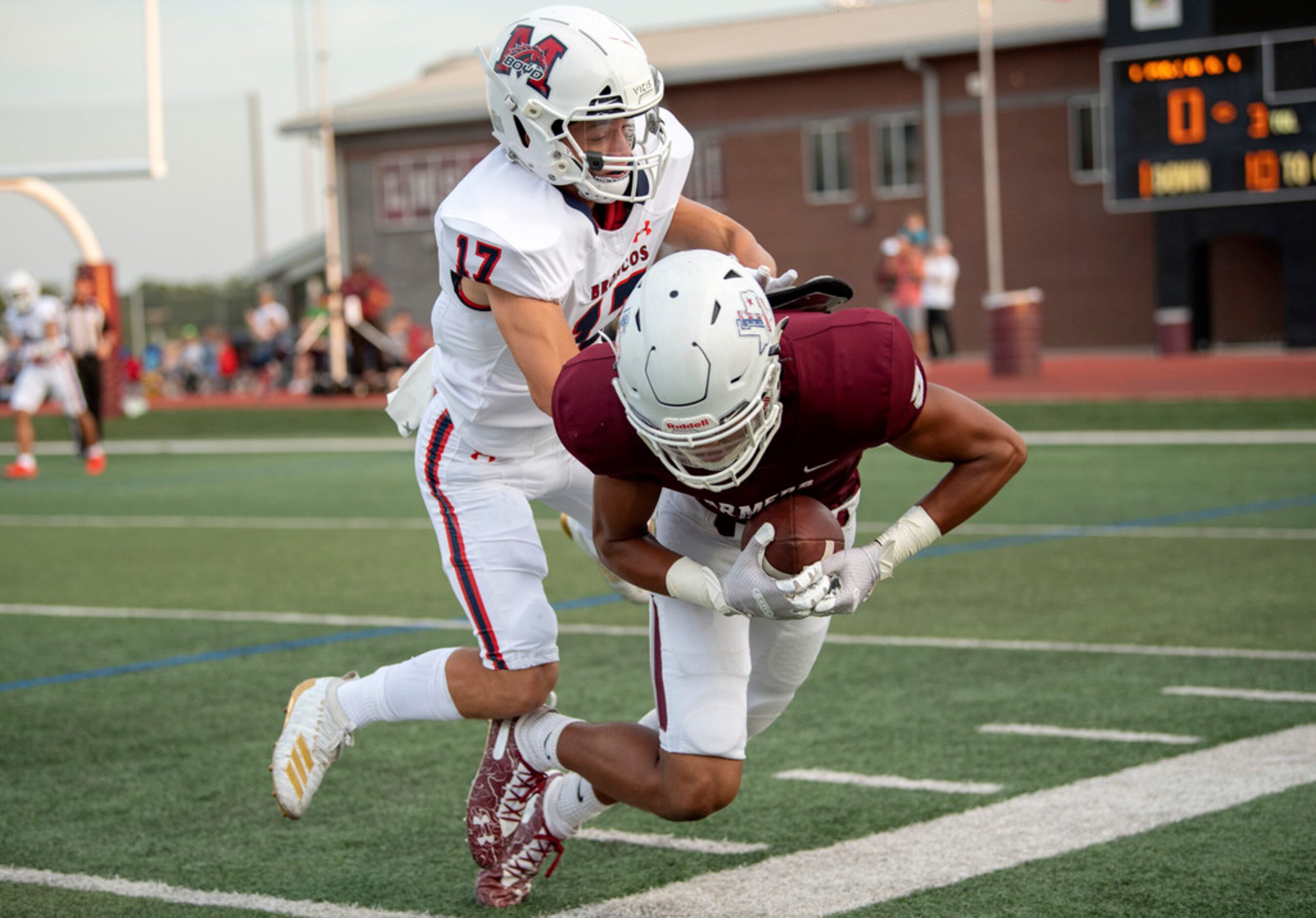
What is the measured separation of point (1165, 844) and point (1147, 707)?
4.48ft

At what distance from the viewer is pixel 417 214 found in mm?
34844

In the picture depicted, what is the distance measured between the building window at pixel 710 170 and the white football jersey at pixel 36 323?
1716 cm

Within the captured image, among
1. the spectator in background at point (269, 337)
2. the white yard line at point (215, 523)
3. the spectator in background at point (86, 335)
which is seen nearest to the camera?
the white yard line at point (215, 523)

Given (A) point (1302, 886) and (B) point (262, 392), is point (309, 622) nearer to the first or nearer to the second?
(A) point (1302, 886)

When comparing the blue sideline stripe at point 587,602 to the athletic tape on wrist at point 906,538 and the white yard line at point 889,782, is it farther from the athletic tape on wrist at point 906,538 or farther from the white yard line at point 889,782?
the athletic tape on wrist at point 906,538

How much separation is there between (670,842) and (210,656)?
299 centimetres

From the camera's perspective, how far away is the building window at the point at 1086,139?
2728cm

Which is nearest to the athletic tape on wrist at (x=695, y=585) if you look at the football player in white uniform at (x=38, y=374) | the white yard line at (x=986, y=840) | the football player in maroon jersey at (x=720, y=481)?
the football player in maroon jersey at (x=720, y=481)

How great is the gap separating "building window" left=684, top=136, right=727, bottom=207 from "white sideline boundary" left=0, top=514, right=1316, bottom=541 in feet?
67.7

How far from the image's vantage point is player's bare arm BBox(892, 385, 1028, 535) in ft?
10.4

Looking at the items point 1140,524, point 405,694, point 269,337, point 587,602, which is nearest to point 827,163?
point 269,337

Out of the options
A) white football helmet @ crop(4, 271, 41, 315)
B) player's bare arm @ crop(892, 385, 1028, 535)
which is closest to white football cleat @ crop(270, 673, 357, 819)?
player's bare arm @ crop(892, 385, 1028, 535)

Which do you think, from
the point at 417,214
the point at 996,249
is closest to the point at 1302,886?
the point at 996,249

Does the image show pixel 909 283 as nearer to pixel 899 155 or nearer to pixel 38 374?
pixel 899 155
